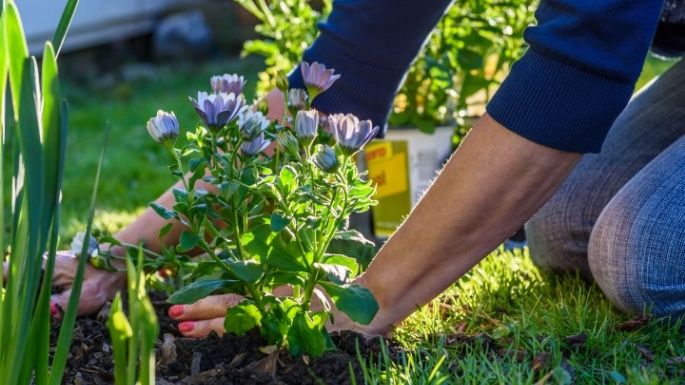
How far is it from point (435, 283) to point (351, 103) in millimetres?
528

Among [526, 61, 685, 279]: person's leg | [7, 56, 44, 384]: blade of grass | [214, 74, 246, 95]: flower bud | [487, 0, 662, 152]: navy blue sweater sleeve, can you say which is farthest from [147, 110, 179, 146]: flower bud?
[526, 61, 685, 279]: person's leg

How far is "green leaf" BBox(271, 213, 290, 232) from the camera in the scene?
134 centimetres

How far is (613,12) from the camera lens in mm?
1441

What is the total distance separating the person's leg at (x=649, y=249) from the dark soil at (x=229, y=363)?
411 mm

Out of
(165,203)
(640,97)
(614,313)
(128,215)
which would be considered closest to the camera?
(614,313)

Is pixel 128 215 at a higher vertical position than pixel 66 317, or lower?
lower

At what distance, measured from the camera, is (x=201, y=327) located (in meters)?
1.72

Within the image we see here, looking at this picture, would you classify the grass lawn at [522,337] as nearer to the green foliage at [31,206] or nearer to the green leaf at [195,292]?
the green foliage at [31,206]

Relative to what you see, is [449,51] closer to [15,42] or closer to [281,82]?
[281,82]

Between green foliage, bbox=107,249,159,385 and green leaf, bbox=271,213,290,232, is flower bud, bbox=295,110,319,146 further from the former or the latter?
green foliage, bbox=107,249,159,385

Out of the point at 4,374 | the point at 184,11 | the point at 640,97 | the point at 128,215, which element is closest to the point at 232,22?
the point at 184,11

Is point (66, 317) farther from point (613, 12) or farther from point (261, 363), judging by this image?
point (613, 12)

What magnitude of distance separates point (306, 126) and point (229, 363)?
0.38 meters

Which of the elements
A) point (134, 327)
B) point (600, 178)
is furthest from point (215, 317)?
point (600, 178)
